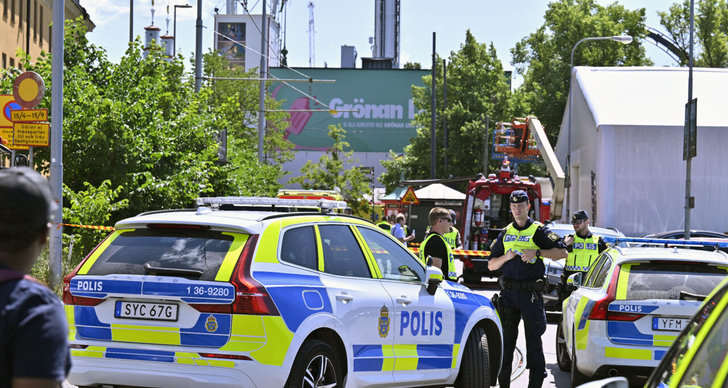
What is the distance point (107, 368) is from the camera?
6.58 meters

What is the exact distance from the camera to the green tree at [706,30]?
65.9m

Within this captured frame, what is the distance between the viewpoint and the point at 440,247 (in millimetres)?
11672

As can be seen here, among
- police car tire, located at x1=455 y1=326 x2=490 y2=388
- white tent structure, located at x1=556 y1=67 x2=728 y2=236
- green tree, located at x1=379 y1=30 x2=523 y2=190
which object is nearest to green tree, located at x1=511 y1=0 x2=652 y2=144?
green tree, located at x1=379 y1=30 x2=523 y2=190

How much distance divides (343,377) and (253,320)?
41.6 inches

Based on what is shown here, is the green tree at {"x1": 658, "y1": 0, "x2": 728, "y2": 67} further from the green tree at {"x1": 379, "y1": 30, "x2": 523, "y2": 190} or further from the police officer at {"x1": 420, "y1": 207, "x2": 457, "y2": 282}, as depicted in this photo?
the police officer at {"x1": 420, "y1": 207, "x2": 457, "y2": 282}

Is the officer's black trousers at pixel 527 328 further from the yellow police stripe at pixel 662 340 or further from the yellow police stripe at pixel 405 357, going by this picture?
the yellow police stripe at pixel 405 357

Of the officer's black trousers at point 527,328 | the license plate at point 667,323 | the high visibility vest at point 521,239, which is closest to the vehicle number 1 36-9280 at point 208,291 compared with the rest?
the officer's black trousers at point 527,328

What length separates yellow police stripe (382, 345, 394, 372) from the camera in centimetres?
766

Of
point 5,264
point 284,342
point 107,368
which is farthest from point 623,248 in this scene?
point 5,264

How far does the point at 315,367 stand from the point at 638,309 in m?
3.37

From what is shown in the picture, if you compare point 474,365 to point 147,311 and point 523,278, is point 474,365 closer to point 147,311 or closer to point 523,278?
point 523,278

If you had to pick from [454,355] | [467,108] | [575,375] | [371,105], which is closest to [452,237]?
[575,375]

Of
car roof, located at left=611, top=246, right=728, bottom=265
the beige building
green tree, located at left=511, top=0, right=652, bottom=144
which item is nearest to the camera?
car roof, located at left=611, top=246, right=728, bottom=265

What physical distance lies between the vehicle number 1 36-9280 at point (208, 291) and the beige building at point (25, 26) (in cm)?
3336
